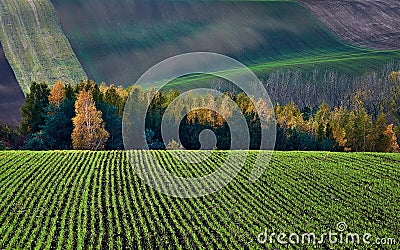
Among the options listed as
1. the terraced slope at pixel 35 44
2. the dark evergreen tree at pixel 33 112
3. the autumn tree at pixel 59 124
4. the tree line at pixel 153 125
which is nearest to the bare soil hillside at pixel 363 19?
the tree line at pixel 153 125

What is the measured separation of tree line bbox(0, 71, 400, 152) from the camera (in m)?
45.6

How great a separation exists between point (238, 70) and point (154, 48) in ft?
60.9

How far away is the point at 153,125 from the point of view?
54.5 metres

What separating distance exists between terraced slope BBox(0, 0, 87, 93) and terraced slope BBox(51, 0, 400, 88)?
8.72 feet

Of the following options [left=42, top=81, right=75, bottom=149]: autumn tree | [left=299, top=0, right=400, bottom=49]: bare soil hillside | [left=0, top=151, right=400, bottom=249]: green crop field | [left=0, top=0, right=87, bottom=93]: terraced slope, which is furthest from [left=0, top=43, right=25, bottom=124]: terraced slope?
[left=299, top=0, right=400, bottom=49]: bare soil hillside

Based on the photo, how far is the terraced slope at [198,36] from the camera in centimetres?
9500

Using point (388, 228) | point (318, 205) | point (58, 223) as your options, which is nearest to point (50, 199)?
point (58, 223)

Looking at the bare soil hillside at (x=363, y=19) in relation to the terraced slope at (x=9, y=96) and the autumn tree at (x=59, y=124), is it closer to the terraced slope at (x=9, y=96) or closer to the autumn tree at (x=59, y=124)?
the terraced slope at (x=9, y=96)

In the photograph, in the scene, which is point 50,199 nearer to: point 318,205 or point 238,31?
point 318,205

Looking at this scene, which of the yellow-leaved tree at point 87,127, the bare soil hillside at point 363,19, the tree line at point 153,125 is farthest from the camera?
the bare soil hillside at point 363,19

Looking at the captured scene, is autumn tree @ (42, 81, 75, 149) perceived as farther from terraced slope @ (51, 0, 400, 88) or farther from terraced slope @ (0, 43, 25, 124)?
terraced slope @ (51, 0, 400, 88)

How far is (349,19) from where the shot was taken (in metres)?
124

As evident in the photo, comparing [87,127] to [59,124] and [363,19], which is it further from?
[363,19]

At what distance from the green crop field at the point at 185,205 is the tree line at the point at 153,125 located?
455 inches
